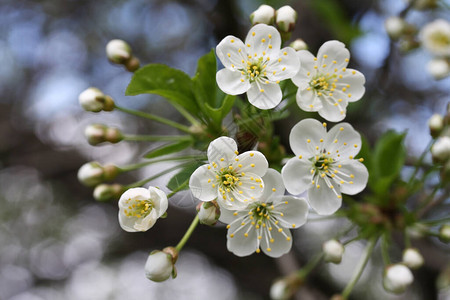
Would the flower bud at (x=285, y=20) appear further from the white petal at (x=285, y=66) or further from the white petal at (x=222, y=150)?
the white petal at (x=222, y=150)

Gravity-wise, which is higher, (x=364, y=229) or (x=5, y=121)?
(x=364, y=229)

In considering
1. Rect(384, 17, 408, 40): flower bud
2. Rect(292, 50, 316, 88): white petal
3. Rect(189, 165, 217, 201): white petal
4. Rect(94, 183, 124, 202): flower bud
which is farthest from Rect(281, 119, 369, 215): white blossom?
Rect(384, 17, 408, 40): flower bud

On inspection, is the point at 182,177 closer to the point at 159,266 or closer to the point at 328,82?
the point at 159,266

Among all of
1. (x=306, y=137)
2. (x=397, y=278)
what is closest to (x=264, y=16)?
(x=306, y=137)

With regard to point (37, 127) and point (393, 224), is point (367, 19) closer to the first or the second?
point (393, 224)

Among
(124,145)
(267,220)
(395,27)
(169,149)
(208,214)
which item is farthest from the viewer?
(124,145)

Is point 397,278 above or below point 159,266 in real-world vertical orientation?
below

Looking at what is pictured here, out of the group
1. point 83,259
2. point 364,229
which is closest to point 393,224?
point 364,229
